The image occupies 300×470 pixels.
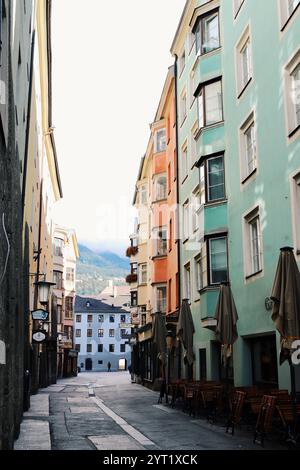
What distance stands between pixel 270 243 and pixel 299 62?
4.82m

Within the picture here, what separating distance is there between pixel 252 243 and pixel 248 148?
324 centimetres

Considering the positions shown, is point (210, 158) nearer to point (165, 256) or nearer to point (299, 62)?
point (299, 62)

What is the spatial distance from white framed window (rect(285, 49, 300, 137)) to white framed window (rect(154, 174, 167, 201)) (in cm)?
2139

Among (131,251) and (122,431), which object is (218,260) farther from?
(131,251)

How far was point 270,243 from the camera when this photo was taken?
15.8 metres

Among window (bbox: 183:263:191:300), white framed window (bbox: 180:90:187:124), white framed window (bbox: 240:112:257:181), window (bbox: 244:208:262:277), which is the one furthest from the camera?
white framed window (bbox: 180:90:187:124)

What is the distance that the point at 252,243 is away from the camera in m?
18.1

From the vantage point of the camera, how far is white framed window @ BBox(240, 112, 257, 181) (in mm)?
18094

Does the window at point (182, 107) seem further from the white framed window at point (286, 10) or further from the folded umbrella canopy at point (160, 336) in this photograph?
the white framed window at point (286, 10)

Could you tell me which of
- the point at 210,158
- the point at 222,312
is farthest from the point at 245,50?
the point at 222,312

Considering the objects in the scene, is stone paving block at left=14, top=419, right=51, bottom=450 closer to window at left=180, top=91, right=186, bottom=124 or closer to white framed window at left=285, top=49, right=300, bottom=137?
white framed window at left=285, top=49, right=300, bottom=137

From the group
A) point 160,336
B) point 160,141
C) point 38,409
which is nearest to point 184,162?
point 160,141

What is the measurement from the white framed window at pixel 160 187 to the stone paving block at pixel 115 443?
24511mm

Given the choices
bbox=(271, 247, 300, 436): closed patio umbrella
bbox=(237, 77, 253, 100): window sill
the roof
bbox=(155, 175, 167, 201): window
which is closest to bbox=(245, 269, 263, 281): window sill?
bbox=(271, 247, 300, 436): closed patio umbrella
